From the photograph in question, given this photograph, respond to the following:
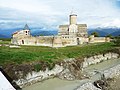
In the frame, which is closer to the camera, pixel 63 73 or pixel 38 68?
pixel 38 68

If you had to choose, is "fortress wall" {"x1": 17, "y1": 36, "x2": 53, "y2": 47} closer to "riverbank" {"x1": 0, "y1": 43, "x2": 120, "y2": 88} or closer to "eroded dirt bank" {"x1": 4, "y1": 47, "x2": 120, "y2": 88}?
"riverbank" {"x1": 0, "y1": 43, "x2": 120, "y2": 88}

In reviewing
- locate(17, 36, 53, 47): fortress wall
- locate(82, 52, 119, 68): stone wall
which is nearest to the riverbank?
locate(82, 52, 119, 68): stone wall

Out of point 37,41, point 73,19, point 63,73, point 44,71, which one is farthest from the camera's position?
point 73,19

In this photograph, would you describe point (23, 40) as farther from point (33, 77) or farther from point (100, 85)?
point (100, 85)

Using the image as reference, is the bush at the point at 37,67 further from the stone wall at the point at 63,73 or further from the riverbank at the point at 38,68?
the stone wall at the point at 63,73

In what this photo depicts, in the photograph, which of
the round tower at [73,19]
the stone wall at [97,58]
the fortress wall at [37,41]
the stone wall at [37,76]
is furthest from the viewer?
the round tower at [73,19]

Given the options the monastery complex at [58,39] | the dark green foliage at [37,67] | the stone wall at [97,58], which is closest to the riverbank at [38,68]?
the dark green foliage at [37,67]

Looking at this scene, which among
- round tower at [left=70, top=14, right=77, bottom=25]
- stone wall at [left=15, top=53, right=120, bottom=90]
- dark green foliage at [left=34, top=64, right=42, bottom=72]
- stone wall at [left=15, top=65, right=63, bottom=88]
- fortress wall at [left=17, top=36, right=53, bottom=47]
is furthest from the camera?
round tower at [left=70, top=14, right=77, bottom=25]

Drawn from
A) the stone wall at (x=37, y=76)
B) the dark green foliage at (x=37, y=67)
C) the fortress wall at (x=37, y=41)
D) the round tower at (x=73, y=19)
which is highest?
the round tower at (x=73, y=19)

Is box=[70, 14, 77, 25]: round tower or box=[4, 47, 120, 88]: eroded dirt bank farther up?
box=[70, 14, 77, 25]: round tower

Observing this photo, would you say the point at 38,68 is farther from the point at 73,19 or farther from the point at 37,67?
the point at 73,19

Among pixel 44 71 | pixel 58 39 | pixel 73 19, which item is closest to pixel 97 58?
pixel 58 39

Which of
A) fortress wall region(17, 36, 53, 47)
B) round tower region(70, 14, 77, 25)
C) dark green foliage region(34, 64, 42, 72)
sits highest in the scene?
round tower region(70, 14, 77, 25)

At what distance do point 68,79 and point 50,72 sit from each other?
126 inches
